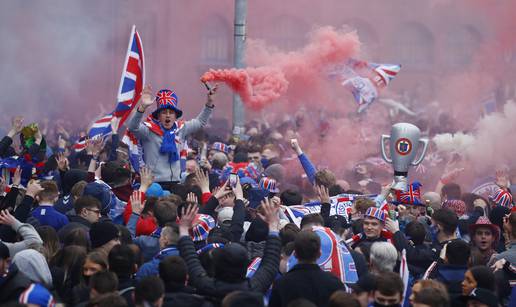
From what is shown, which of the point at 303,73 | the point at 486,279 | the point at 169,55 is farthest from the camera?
the point at 169,55

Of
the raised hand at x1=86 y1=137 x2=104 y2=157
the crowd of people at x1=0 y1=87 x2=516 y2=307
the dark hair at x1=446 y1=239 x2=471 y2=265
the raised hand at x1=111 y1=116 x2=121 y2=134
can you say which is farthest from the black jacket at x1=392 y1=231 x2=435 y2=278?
the raised hand at x1=111 y1=116 x2=121 y2=134

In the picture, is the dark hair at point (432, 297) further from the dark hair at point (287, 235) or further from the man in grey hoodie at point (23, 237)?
the man in grey hoodie at point (23, 237)

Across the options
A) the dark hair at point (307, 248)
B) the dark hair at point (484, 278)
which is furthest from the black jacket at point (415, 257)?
the dark hair at point (307, 248)

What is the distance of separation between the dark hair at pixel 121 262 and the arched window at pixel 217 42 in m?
24.3

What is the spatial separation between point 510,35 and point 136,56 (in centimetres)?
942

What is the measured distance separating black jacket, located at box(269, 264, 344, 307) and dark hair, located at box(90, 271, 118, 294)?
0.93 metres

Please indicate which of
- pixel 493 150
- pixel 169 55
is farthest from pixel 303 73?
pixel 169 55

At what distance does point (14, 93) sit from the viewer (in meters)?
21.8

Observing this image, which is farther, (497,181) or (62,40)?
(62,40)

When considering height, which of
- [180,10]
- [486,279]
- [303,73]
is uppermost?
[180,10]

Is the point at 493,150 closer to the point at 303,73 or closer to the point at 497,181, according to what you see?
the point at 303,73

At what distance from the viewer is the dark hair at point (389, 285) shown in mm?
5438

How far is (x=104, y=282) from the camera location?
546 centimetres

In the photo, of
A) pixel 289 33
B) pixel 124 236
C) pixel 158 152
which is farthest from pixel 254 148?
pixel 289 33
